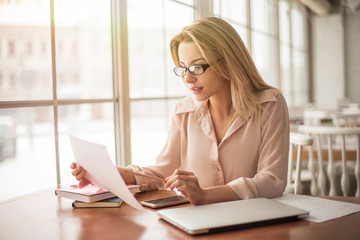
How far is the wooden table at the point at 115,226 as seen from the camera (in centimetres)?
96

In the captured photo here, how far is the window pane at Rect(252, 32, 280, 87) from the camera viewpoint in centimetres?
589

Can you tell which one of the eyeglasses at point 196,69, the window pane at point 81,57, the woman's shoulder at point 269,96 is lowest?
the woman's shoulder at point 269,96

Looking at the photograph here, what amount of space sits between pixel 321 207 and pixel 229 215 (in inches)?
13.2

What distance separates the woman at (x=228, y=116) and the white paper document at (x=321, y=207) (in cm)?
8

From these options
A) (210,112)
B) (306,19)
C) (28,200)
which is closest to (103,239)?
(28,200)

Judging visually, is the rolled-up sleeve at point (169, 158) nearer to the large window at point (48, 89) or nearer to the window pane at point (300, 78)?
the large window at point (48, 89)

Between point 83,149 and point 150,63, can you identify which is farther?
point 150,63

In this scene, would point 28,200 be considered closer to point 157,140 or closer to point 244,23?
point 157,140

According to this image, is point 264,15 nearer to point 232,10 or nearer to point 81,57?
point 232,10

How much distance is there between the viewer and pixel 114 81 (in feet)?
8.46

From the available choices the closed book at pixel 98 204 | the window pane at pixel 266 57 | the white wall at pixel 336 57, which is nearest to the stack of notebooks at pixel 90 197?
the closed book at pixel 98 204

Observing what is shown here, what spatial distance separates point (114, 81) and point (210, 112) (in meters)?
1.10

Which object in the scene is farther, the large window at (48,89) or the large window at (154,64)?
the large window at (154,64)

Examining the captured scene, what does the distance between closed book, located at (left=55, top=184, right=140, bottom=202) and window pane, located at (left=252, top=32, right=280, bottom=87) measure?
4653 mm
